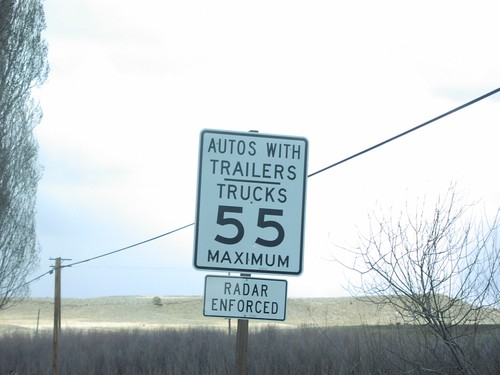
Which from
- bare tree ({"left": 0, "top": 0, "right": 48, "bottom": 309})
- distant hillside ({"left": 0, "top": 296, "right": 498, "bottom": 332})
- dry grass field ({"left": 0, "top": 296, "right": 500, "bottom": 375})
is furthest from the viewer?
distant hillside ({"left": 0, "top": 296, "right": 498, "bottom": 332})

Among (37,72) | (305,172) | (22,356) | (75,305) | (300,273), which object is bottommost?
(75,305)

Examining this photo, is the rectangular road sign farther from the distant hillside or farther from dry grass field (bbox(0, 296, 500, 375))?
the distant hillside

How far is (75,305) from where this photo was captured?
293 feet

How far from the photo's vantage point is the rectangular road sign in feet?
20.6

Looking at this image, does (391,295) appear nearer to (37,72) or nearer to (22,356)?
(37,72)

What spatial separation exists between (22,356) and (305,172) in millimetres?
31501

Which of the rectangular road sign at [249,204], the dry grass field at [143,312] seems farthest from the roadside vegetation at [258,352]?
the dry grass field at [143,312]

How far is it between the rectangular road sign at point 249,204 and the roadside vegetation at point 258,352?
4721 mm

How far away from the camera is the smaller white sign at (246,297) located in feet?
20.8

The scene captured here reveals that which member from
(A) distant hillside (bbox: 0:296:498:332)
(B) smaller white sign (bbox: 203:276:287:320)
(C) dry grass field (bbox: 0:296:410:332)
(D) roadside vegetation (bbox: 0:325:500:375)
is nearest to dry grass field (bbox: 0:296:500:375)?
(D) roadside vegetation (bbox: 0:325:500:375)

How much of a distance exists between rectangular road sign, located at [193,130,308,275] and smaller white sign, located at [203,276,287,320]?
0.12m

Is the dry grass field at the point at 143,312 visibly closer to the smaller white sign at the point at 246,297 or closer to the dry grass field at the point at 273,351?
the dry grass field at the point at 273,351

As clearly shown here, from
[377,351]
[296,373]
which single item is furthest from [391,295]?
[296,373]

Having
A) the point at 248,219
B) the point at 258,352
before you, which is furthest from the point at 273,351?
the point at 248,219
